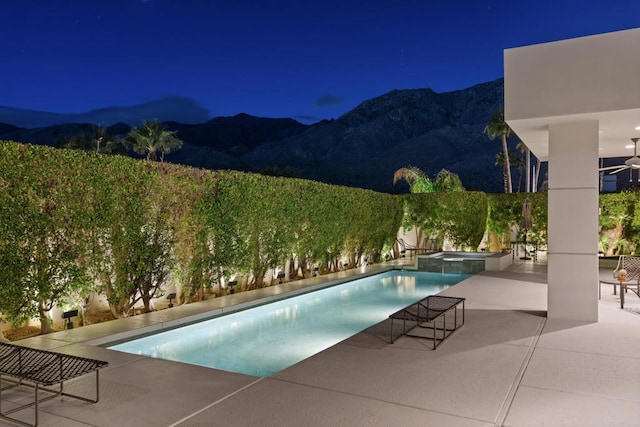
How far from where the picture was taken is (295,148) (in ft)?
250

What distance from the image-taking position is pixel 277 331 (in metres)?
7.97

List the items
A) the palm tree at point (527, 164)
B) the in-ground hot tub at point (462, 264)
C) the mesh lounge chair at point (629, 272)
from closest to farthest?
1. the mesh lounge chair at point (629, 272)
2. the in-ground hot tub at point (462, 264)
3. the palm tree at point (527, 164)

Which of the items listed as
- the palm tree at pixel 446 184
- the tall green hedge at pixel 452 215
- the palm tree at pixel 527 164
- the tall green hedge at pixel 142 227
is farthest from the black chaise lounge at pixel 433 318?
the palm tree at pixel 527 164

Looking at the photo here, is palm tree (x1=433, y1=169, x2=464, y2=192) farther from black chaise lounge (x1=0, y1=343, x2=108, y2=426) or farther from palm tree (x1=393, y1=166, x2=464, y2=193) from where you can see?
black chaise lounge (x1=0, y1=343, x2=108, y2=426)

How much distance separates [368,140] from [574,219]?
233 feet

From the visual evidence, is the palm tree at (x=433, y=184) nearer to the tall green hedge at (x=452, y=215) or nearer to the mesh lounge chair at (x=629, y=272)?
the tall green hedge at (x=452, y=215)

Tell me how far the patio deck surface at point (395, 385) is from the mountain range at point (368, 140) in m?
51.6

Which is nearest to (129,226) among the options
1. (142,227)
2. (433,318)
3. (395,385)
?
(142,227)

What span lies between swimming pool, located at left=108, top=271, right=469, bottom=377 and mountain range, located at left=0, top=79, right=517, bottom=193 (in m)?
46.7

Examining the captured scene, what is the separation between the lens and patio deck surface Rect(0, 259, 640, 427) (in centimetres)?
376

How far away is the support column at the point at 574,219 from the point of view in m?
6.92

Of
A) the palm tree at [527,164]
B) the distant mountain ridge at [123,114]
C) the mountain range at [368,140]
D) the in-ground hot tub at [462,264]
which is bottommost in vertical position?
the in-ground hot tub at [462,264]

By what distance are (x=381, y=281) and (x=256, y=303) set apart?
5250 mm

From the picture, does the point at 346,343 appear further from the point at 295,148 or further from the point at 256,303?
the point at 295,148
